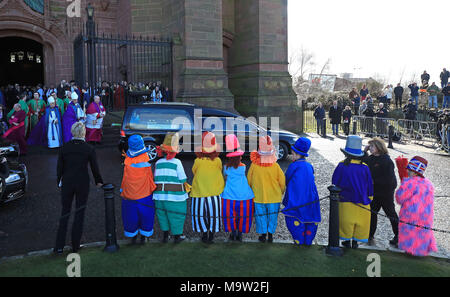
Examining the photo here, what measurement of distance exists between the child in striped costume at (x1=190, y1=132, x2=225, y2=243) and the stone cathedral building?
1168 cm

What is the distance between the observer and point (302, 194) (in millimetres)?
5234

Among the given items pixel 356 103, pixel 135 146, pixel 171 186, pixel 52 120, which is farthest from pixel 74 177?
pixel 356 103

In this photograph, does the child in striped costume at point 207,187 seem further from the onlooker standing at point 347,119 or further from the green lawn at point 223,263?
the onlooker standing at point 347,119

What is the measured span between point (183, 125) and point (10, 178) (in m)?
5.21

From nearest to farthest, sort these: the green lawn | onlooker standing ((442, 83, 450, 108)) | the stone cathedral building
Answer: the green lawn, the stone cathedral building, onlooker standing ((442, 83, 450, 108))

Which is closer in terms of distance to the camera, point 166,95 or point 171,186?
point 171,186

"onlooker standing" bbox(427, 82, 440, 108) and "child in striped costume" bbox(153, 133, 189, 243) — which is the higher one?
"onlooker standing" bbox(427, 82, 440, 108)

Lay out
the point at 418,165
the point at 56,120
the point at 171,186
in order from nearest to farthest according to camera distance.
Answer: the point at 418,165 < the point at 171,186 < the point at 56,120

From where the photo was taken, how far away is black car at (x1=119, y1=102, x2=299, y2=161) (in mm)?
11312

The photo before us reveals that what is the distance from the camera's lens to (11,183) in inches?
276

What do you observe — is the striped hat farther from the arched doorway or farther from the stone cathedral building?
the arched doorway

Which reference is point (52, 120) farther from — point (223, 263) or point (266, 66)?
point (223, 263)

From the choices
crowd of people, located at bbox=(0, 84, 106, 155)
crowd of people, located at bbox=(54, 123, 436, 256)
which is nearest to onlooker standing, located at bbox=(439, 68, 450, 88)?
crowd of people, located at bbox=(0, 84, 106, 155)

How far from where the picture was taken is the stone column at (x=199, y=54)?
55.8 ft
